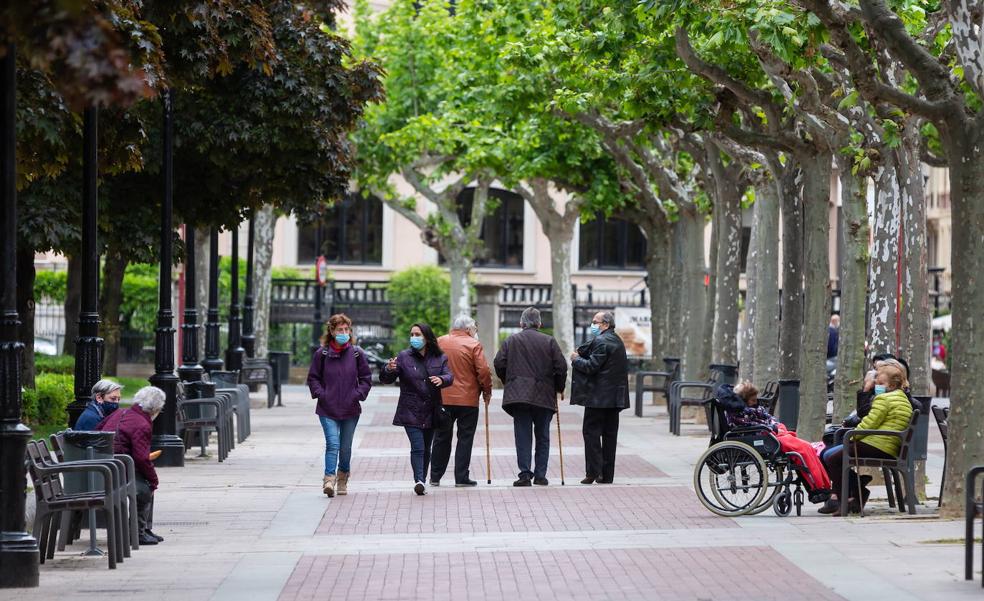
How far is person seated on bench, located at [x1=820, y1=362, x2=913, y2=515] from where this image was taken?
1365cm

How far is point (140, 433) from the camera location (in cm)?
1225

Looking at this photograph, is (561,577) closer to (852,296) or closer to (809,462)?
(809,462)

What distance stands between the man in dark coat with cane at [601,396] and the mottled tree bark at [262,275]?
21.8 m

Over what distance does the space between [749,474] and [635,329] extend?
29.4 metres

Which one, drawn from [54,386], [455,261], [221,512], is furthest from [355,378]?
[455,261]

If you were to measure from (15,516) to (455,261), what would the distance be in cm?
3162

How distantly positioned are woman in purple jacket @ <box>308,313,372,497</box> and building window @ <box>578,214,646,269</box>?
42.7 meters

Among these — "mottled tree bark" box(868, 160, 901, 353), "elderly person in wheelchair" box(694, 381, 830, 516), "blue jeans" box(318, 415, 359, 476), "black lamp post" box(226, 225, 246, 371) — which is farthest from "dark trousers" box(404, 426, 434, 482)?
"black lamp post" box(226, 225, 246, 371)

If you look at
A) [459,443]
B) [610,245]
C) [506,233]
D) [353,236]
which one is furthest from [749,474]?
[610,245]

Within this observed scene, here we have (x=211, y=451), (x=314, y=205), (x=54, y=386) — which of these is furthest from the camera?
(x=314, y=205)

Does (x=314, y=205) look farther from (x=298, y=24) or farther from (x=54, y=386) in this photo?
(x=54, y=386)

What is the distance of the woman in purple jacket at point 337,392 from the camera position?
1583cm

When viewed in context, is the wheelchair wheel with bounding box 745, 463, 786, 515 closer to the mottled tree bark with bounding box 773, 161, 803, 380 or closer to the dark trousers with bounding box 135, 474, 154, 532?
the dark trousers with bounding box 135, 474, 154, 532

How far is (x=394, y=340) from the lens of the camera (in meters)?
44.6
